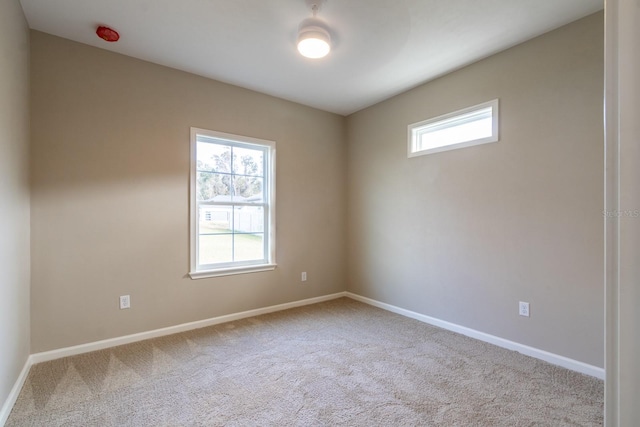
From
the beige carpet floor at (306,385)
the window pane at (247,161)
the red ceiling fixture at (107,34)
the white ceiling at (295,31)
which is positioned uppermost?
the white ceiling at (295,31)

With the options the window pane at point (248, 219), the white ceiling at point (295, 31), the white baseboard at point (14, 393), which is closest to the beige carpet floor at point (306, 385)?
the white baseboard at point (14, 393)

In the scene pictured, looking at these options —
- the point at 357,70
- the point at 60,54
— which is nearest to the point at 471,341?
the point at 357,70

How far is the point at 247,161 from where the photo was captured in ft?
12.1

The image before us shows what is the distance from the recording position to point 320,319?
11.6 ft

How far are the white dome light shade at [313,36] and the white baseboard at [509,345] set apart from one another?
2871mm

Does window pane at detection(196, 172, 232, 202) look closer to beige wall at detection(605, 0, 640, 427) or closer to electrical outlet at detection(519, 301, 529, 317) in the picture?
electrical outlet at detection(519, 301, 529, 317)

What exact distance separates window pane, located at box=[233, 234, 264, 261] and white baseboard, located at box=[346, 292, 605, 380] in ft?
5.55

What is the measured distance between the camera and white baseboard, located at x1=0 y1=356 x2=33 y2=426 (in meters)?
1.79

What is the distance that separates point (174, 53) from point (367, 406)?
3247 mm

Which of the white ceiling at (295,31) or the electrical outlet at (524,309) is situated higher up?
the white ceiling at (295,31)

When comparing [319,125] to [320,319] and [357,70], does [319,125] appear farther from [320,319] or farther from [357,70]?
[320,319]

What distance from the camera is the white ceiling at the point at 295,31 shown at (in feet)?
7.27

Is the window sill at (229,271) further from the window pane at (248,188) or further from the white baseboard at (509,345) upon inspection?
the white baseboard at (509,345)

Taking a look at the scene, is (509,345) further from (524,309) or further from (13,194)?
(13,194)
